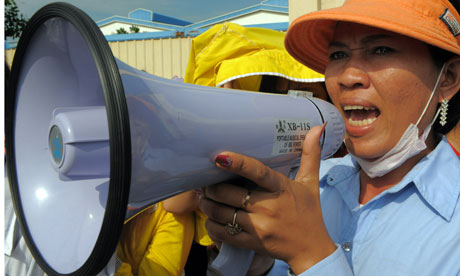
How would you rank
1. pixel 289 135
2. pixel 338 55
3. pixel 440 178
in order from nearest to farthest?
pixel 289 135 < pixel 440 178 < pixel 338 55

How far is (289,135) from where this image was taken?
4.39 feet

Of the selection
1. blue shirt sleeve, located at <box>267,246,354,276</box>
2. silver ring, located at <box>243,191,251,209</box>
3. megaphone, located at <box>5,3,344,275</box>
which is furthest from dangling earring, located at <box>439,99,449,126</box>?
silver ring, located at <box>243,191,251,209</box>

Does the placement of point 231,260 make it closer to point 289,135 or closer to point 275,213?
point 275,213

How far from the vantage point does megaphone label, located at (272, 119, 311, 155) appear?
4.30ft

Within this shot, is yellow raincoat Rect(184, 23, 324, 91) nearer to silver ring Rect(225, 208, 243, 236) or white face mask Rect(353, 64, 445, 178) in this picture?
white face mask Rect(353, 64, 445, 178)

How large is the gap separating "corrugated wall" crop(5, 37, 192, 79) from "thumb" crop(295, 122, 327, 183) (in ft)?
21.9

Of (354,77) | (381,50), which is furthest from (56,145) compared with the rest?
(381,50)

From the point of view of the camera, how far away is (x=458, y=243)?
4.04 feet

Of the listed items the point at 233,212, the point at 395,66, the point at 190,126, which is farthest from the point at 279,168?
the point at 395,66

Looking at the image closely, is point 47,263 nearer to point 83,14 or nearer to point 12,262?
point 83,14

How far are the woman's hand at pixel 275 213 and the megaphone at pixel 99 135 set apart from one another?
0.10m

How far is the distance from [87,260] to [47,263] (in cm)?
27

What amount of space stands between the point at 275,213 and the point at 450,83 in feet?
3.31

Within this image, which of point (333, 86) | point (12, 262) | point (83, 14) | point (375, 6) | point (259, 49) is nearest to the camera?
point (83, 14)
